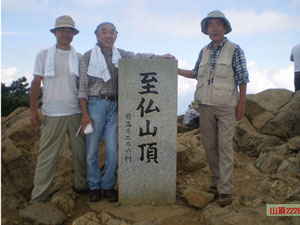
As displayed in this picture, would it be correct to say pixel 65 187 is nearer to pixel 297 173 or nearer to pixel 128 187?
pixel 128 187

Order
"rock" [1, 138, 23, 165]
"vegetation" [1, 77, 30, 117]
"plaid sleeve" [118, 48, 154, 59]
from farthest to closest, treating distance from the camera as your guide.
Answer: "vegetation" [1, 77, 30, 117]
"rock" [1, 138, 23, 165]
"plaid sleeve" [118, 48, 154, 59]

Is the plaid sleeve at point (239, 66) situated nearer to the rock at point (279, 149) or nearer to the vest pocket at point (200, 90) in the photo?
the vest pocket at point (200, 90)

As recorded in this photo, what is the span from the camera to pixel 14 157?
4664 millimetres

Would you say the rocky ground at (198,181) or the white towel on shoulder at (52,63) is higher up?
the white towel on shoulder at (52,63)

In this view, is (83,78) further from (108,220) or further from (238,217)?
(238,217)

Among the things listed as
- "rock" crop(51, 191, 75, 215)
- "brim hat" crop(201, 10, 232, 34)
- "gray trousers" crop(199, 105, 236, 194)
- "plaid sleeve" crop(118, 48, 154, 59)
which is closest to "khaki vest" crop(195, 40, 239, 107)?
"gray trousers" crop(199, 105, 236, 194)

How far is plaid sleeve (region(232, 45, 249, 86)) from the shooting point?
3836 millimetres

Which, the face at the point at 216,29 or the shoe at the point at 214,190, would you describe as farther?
the shoe at the point at 214,190

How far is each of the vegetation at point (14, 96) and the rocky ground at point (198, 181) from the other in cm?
635

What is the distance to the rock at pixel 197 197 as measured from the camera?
12.9 ft

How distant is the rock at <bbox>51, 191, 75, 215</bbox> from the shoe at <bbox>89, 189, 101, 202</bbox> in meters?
0.28

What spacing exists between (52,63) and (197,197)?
2.75 m

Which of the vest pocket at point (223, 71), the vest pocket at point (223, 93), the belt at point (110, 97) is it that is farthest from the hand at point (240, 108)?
the belt at point (110, 97)

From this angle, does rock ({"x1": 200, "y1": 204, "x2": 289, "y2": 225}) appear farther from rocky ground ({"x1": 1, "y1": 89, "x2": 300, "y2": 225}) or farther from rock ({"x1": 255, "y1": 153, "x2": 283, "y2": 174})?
rock ({"x1": 255, "y1": 153, "x2": 283, "y2": 174})
